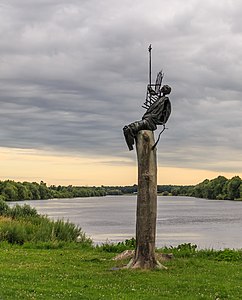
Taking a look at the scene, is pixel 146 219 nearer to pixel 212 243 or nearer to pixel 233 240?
pixel 212 243

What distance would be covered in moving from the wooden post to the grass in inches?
20.7

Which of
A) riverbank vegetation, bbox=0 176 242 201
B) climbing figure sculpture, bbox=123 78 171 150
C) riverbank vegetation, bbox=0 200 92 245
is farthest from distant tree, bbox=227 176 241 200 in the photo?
climbing figure sculpture, bbox=123 78 171 150

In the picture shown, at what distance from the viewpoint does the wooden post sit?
12.8 meters

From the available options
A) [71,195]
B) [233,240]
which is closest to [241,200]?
[71,195]

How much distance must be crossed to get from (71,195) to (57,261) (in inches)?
5407

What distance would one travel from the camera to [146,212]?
12781 millimetres

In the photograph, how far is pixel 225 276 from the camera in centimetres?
1184

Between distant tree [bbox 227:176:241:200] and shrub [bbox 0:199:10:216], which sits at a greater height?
distant tree [bbox 227:176:241:200]

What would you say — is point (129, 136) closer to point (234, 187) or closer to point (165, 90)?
point (165, 90)

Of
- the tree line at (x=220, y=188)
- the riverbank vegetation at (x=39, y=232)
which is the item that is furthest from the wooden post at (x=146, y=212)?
the tree line at (x=220, y=188)

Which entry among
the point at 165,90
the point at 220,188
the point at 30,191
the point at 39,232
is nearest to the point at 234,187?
the point at 220,188

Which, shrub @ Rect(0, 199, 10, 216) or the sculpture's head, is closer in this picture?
the sculpture's head

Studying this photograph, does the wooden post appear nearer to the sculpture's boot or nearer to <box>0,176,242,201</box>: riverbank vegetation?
the sculpture's boot

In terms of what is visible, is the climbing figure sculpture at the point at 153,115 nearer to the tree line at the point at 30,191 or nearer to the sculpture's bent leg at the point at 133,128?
the sculpture's bent leg at the point at 133,128
